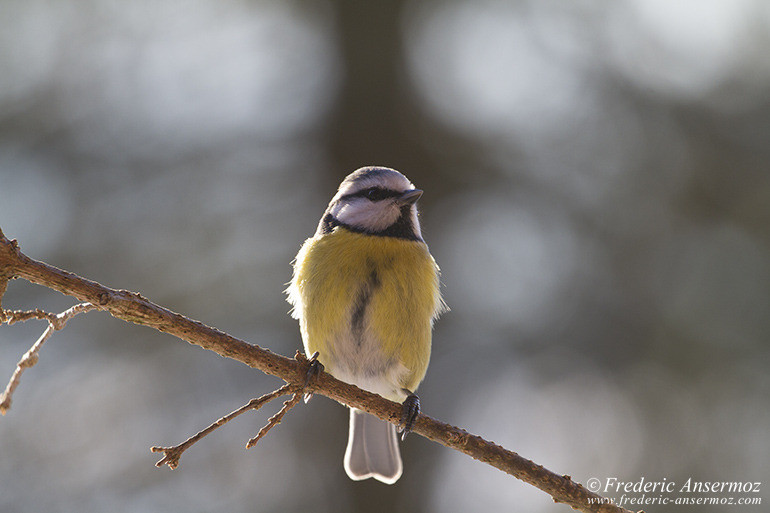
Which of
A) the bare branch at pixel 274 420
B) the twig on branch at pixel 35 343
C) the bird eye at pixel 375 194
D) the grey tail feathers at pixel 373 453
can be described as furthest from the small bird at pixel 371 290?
the twig on branch at pixel 35 343

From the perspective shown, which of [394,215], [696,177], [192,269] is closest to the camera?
[394,215]

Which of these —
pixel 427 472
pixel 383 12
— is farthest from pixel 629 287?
pixel 383 12

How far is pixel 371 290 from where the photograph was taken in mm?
3191

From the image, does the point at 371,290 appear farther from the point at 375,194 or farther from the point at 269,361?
the point at 269,361

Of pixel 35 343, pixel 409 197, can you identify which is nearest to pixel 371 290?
pixel 409 197

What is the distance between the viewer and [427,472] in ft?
19.7

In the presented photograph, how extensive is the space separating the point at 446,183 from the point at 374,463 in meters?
3.53

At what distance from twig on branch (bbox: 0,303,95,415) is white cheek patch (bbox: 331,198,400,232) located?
1688 millimetres

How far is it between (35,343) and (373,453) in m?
2.42

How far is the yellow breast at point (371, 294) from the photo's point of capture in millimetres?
3186

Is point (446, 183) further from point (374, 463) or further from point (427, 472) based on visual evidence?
point (374, 463)

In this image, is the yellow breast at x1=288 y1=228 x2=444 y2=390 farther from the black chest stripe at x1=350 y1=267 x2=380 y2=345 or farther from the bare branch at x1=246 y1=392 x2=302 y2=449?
the bare branch at x1=246 y1=392 x2=302 y2=449

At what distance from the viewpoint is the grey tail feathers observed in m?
3.88

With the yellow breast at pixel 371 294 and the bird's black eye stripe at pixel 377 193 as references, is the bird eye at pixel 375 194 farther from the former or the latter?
the yellow breast at pixel 371 294
